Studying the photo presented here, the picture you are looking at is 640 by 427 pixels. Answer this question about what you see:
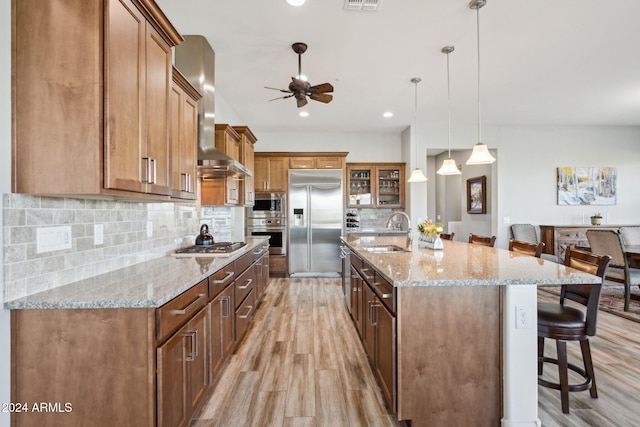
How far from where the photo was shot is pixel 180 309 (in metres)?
1.58

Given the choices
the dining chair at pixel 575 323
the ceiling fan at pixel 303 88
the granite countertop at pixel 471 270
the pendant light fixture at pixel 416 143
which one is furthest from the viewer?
the pendant light fixture at pixel 416 143

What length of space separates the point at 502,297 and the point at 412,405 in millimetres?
752

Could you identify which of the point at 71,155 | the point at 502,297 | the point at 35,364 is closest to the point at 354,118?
the point at 502,297

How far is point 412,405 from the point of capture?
1.71 metres

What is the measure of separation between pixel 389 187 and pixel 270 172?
2.37 meters

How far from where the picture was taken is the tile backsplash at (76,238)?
1393 mm

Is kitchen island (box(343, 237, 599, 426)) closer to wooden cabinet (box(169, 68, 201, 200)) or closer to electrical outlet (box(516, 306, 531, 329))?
electrical outlet (box(516, 306, 531, 329))

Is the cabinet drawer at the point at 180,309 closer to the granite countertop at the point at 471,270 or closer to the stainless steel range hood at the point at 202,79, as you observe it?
the granite countertop at the point at 471,270

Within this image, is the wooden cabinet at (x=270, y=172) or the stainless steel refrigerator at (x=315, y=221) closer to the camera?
the stainless steel refrigerator at (x=315, y=221)

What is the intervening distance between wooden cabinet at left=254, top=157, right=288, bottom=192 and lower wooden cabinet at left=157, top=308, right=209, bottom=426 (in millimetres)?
4123

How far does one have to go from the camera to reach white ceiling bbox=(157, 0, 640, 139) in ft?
8.59

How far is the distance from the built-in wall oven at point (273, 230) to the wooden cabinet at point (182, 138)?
3390 millimetres

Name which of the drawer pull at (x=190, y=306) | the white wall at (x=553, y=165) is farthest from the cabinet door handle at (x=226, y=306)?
the white wall at (x=553, y=165)

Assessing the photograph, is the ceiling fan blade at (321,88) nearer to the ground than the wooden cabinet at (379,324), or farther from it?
farther from it
